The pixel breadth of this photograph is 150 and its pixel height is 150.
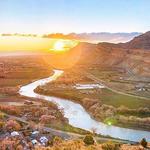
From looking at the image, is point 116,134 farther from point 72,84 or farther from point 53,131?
point 72,84

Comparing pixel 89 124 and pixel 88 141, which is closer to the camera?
pixel 88 141

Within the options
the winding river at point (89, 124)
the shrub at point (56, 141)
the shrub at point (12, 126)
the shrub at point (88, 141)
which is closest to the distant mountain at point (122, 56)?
the winding river at point (89, 124)

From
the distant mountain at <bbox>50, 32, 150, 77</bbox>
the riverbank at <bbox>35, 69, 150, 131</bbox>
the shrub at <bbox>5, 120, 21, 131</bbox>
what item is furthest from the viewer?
the distant mountain at <bbox>50, 32, 150, 77</bbox>

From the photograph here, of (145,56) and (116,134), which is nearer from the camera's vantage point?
(116,134)

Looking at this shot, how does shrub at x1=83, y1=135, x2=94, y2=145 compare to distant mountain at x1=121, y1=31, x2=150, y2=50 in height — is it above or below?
below

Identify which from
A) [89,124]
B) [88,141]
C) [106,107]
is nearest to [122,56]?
[106,107]

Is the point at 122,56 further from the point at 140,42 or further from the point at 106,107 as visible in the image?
the point at 106,107

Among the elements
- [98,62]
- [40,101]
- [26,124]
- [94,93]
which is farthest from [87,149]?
[98,62]

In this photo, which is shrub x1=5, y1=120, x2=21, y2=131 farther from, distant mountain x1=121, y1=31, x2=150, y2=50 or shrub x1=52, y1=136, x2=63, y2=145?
distant mountain x1=121, y1=31, x2=150, y2=50

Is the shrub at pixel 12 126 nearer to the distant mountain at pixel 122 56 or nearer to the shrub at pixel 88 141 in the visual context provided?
the shrub at pixel 88 141

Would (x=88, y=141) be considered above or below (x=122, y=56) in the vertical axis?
above

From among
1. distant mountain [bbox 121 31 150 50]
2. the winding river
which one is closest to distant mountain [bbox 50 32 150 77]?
distant mountain [bbox 121 31 150 50]
